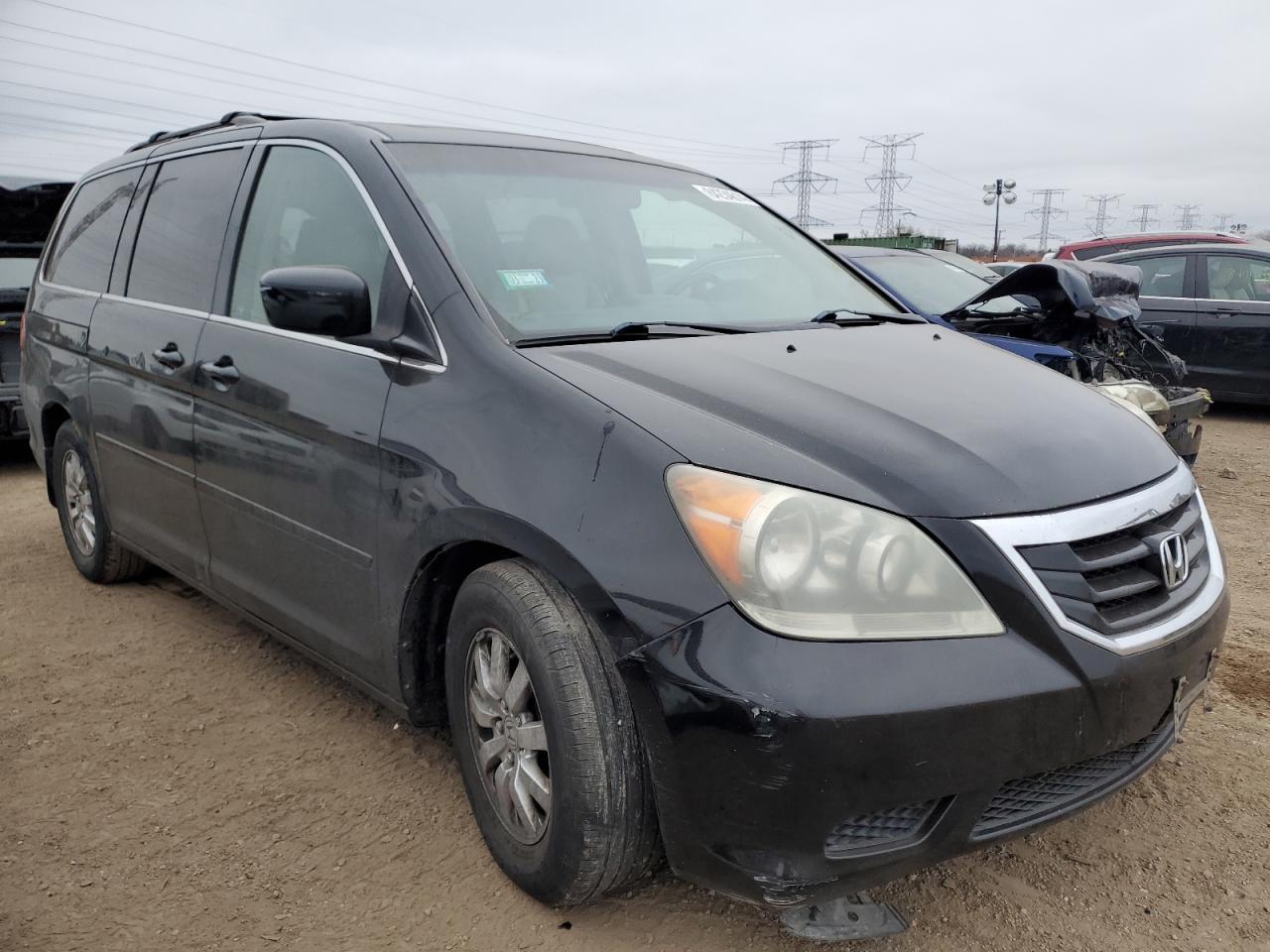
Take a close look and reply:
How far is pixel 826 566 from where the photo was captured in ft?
6.09

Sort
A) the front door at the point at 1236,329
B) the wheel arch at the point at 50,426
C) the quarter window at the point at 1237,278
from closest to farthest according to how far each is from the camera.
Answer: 1. the wheel arch at the point at 50,426
2. the front door at the point at 1236,329
3. the quarter window at the point at 1237,278

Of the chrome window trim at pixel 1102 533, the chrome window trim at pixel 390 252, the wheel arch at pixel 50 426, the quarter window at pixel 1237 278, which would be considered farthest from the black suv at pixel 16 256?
the quarter window at pixel 1237 278

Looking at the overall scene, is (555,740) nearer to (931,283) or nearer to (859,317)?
(859,317)

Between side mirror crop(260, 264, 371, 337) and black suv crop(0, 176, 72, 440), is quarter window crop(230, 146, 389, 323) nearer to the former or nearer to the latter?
side mirror crop(260, 264, 371, 337)

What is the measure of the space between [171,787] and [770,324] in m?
2.08

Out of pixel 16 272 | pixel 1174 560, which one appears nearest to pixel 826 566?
pixel 1174 560

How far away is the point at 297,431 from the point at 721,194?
5.63ft

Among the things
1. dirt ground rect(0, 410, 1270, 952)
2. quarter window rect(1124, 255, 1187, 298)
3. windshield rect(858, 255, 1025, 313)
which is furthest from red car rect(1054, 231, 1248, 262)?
dirt ground rect(0, 410, 1270, 952)

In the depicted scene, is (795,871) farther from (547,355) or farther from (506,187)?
(506,187)

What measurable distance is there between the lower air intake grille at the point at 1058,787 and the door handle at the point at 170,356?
267 cm

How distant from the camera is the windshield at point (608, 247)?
2.63 m

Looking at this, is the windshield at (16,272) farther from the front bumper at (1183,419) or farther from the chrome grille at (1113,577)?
the chrome grille at (1113,577)

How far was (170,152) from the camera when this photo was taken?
12.7 ft

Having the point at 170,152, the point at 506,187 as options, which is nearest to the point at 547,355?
the point at 506,187
